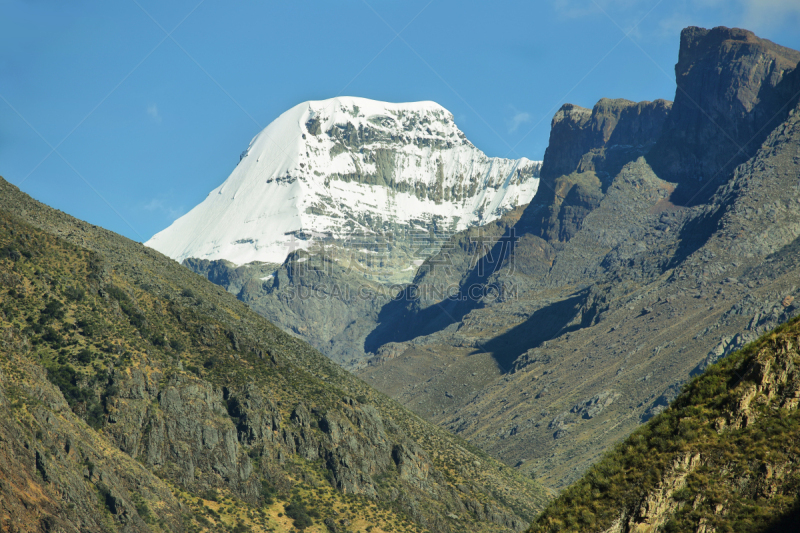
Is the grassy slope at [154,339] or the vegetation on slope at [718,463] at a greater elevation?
the grassy slope at [154,339]

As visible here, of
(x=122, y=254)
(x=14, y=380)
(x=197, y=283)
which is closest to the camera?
(x=14, y=380)

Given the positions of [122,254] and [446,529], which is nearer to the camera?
[446,529]

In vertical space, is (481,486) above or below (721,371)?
above

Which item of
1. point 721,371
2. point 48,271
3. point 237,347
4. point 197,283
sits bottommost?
point 721,371

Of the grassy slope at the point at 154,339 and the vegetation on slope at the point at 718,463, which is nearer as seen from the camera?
the vegetation on slope at the point at 718,463

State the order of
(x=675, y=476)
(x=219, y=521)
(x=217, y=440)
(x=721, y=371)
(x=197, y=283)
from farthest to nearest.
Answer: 1. (x=197, y=283)
2. (x=217, y=440)
3. (x=219, y=521)
4. (x=721, y=371)
5. (x=675, y=476)

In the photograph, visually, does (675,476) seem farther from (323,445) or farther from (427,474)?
(427,474)

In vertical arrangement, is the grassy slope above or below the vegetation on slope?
above

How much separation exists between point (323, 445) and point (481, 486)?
4077 cm

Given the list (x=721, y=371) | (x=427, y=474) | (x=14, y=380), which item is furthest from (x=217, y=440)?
(x=721, y=371)

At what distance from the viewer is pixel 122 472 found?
290 feet

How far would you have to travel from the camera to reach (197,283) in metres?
164

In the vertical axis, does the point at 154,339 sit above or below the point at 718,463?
above

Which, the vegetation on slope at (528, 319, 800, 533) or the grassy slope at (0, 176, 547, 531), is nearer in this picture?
the vegetation on slope at (528, 319, 800, 533)
